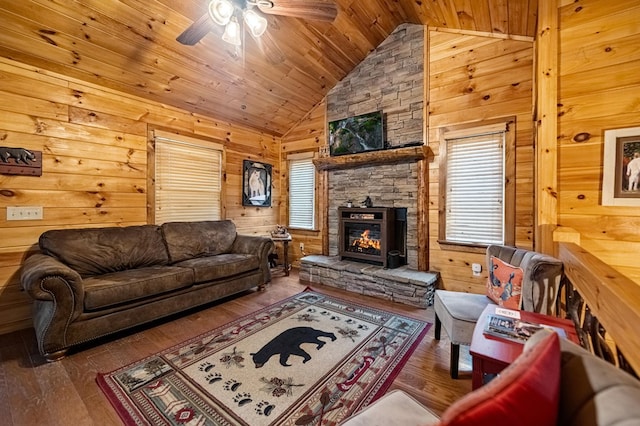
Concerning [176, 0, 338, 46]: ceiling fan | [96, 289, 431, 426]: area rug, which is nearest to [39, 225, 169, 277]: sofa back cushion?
[96, 289, 431, 426]: area rug

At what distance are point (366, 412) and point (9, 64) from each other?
4.20 meters

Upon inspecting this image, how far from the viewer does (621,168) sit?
1803 mm

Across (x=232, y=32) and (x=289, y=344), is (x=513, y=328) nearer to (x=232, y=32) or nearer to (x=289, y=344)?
(x=289, y=344)

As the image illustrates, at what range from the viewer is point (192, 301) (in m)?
3.03

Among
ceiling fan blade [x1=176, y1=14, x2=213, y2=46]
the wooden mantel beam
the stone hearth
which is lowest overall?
A: the stone hearth

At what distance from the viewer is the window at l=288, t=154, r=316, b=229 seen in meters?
5.09

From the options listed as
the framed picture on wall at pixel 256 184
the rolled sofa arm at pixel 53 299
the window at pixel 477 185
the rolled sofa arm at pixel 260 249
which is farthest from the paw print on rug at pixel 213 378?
the framed picture on wall at pixel 256 184

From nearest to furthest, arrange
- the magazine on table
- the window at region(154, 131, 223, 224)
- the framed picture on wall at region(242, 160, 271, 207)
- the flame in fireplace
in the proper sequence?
the magazine on table → the window at region(154, 131, 223, 224) → the flame in fireplace → the framed picture on wall at region(242, 160, 271, 207)

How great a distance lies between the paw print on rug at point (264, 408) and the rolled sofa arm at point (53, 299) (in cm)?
174

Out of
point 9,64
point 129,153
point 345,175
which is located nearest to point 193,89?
point 129,153

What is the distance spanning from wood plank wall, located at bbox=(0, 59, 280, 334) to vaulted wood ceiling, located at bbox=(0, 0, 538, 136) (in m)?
0.21

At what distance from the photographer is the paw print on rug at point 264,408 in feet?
5.32

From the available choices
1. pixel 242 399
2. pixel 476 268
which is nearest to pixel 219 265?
pixel 242 399

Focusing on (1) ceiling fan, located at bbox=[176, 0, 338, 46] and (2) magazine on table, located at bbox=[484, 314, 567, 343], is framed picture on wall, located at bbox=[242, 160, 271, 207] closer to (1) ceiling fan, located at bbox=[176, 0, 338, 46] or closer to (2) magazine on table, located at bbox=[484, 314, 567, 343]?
(1) ceiling fan, located at bbox=[176, 0, 338, 46]
